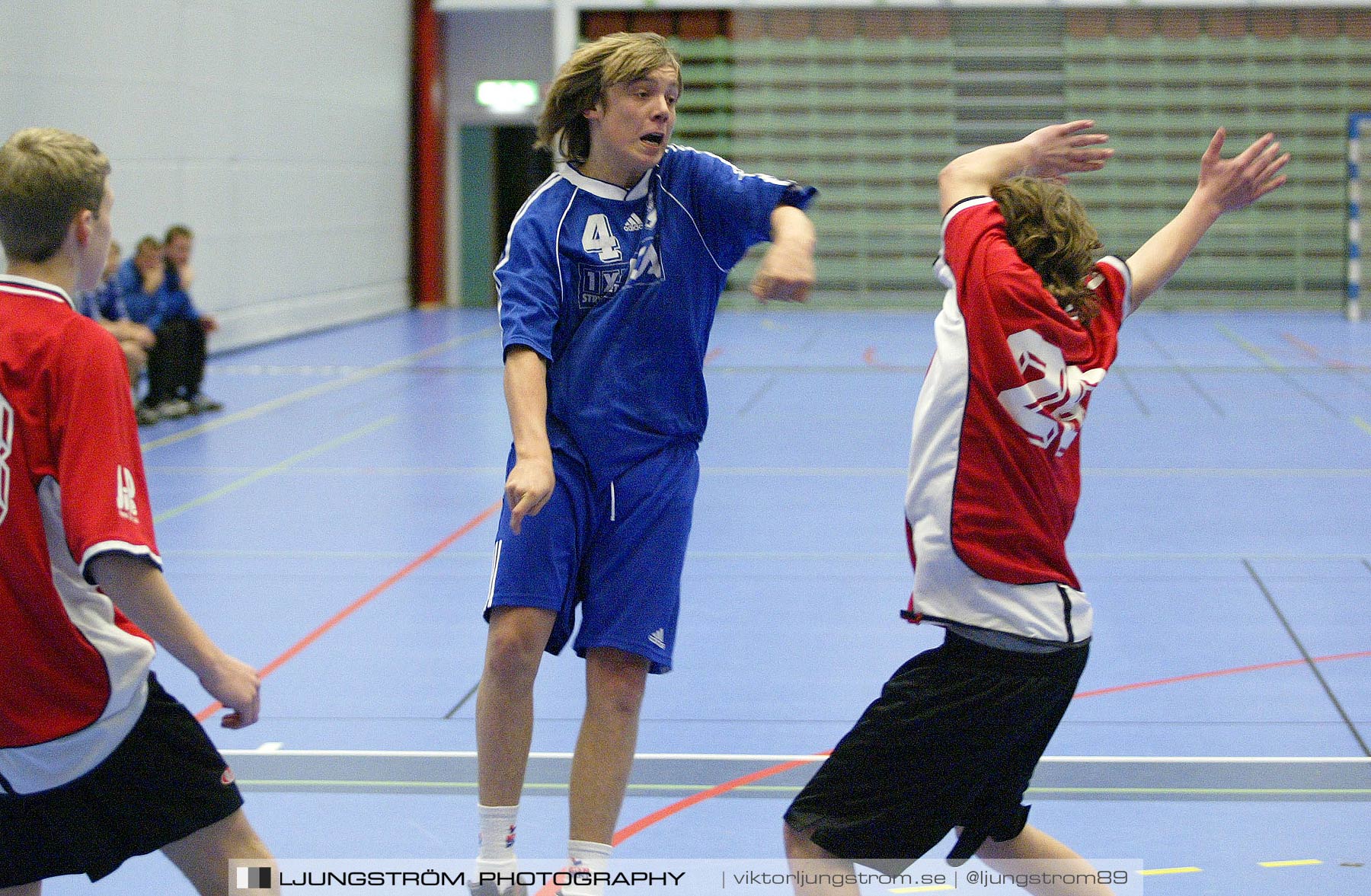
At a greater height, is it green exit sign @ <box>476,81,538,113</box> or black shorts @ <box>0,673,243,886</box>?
green exit sign @ <box>476,81,538,113</box>

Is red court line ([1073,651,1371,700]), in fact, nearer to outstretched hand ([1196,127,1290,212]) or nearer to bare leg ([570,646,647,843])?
bare leg ([570,646,647,843])

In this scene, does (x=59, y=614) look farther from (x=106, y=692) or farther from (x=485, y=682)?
(x=485, y=682)

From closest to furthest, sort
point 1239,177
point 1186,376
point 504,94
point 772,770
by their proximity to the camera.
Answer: point 1239,177 → point 772,770 → point 1186,376 → point 504,94

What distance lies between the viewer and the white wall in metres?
11.6

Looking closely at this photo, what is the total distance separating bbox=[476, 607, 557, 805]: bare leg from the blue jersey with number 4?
32cm

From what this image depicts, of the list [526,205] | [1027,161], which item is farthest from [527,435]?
[1027,161]

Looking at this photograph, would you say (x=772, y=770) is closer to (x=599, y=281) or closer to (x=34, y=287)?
(x=599, y=281)

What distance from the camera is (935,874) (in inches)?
125

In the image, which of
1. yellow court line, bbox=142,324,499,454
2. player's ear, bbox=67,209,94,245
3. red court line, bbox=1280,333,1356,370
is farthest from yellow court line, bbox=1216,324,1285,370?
player's ear, bbox=67,209,94,245

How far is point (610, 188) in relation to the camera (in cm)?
282

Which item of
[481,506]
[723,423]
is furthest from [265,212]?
[481,506]

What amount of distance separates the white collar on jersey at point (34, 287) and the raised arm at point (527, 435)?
0.79m

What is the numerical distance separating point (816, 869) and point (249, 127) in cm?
1418

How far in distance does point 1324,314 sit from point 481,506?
15.3 metres
